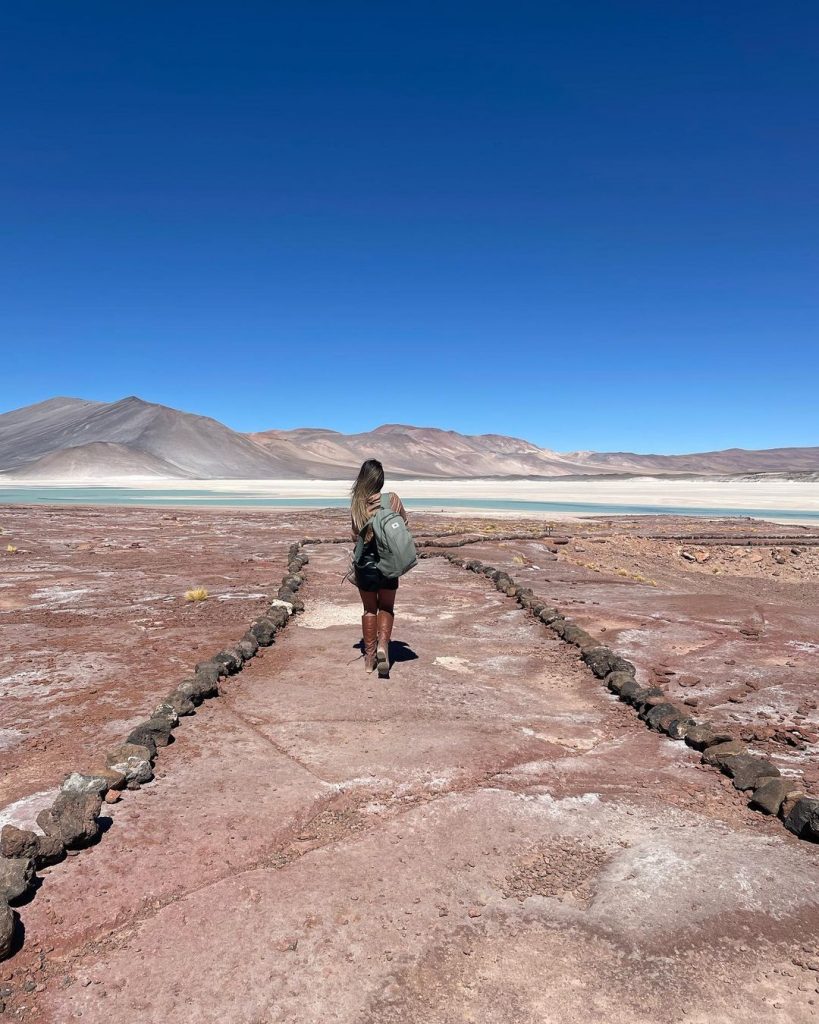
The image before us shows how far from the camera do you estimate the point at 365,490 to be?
23.9 ft

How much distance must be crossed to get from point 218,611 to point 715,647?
725cm

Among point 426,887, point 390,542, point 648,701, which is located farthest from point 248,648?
point 426,887

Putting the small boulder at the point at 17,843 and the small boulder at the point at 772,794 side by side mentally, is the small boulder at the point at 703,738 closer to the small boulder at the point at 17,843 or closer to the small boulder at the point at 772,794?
the small boulder at the point at 772,794

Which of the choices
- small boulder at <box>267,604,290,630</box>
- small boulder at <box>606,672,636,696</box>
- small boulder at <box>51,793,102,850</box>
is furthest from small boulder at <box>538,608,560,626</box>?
small boulder at <box>51,793,102,850</box>

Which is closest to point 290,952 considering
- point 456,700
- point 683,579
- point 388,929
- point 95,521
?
point 388,929

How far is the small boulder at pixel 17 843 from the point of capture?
149 inches

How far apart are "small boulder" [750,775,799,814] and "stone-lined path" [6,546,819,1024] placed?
181mm

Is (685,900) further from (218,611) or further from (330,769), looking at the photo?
(218,611)

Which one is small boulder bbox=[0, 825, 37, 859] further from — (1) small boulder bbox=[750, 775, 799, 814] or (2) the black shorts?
(1) small boulder bbox=[750, 775, 799, 814]

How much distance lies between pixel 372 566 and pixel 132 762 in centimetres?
305

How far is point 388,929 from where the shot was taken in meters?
3.39

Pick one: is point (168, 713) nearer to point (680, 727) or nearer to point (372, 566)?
point (372, 566)

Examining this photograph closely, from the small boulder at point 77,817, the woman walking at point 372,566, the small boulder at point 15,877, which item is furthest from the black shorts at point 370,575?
the small boulder at point 15,877

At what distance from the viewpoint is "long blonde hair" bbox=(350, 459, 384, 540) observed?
7199mm
